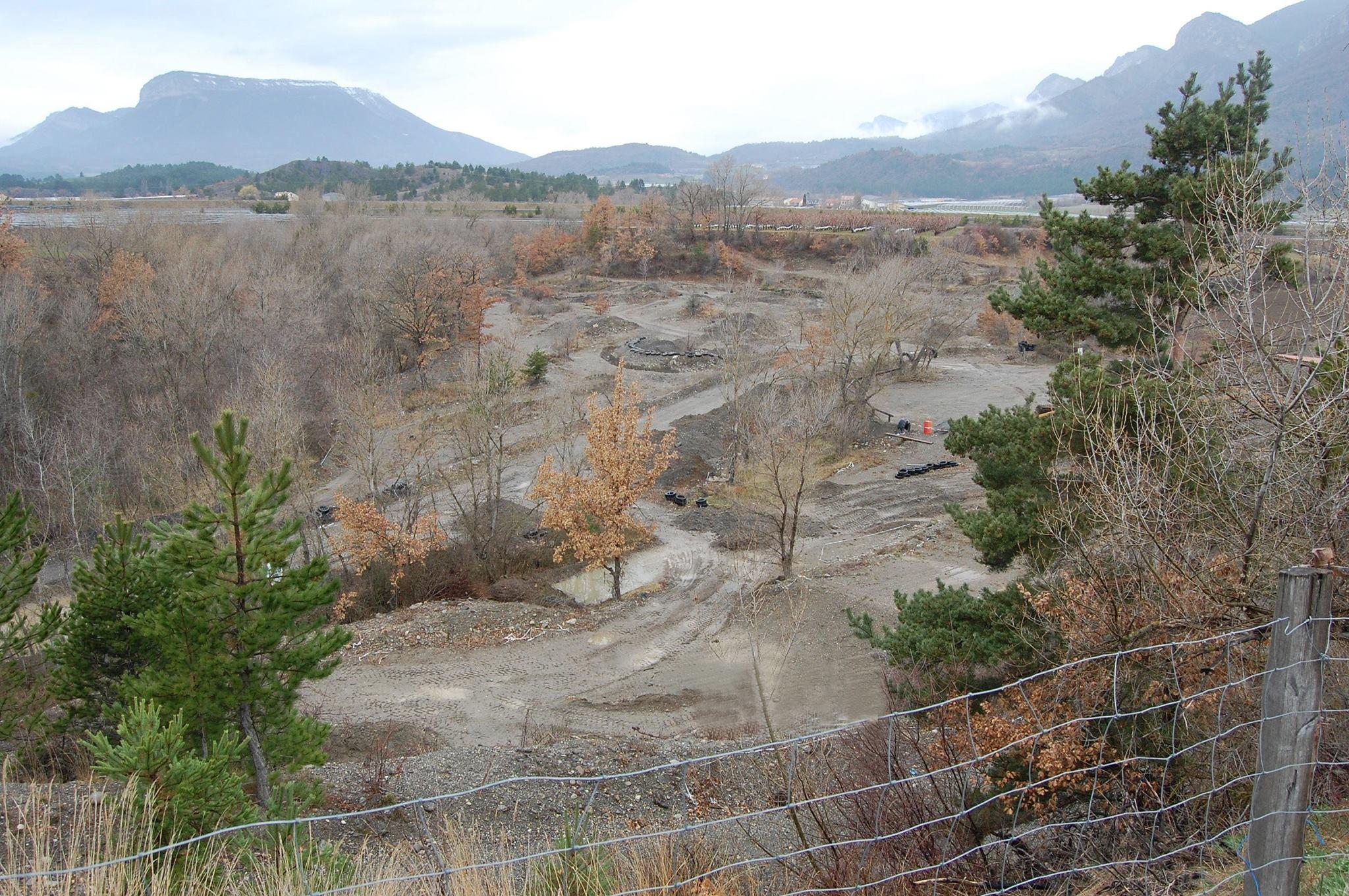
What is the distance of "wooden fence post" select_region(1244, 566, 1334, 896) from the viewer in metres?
3.96

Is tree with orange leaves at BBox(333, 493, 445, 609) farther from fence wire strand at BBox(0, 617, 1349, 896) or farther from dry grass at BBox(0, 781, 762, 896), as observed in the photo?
dry grass at BBox(0, 781, 762, 896)

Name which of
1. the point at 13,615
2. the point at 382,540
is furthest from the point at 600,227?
the point at 13,615

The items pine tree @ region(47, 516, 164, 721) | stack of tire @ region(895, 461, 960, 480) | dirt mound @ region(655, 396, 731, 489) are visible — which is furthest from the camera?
dirt mound @ region(655, 396, 731, 489)

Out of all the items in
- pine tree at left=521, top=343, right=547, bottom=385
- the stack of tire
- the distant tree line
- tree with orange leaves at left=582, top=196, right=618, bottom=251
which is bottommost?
the stack of tire

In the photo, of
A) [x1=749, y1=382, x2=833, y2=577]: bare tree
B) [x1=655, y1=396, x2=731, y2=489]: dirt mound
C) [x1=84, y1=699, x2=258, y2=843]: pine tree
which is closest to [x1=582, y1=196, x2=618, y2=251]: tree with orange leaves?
[x1=655, y1=396, x2=731, y2=489]: dirt mound

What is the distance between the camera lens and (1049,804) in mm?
7723

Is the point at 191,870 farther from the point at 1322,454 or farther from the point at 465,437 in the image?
the point at 465,437

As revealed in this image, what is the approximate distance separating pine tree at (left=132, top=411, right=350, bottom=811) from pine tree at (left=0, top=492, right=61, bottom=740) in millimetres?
3545

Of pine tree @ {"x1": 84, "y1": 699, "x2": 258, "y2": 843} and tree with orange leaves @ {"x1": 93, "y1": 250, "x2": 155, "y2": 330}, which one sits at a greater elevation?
tree with orange leaves @ {"x1": 93, "y1": 250, "x2": 155, "y2": 330}

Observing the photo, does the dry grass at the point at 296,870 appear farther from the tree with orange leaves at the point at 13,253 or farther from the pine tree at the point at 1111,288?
the tree with orange leaves at the point at 13,253

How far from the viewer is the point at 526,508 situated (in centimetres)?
3105

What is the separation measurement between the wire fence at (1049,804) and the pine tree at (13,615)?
479 cm

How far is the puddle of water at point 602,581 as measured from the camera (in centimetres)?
2589

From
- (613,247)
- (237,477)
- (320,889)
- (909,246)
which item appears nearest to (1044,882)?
(320,889)
